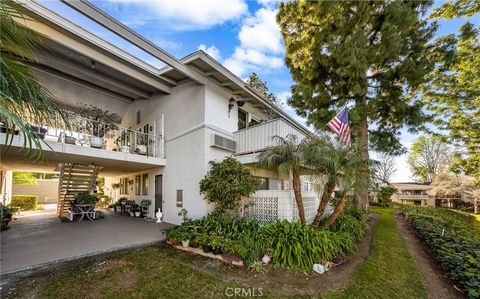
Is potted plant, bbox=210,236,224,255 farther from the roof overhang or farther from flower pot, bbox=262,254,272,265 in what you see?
the roof overhang

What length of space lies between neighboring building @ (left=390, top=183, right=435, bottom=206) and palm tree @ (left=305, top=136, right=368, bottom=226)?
35.9m

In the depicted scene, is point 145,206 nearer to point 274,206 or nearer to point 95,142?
point 95,142

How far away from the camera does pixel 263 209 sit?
769cm

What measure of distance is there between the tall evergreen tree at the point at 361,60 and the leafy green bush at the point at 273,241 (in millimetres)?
4616

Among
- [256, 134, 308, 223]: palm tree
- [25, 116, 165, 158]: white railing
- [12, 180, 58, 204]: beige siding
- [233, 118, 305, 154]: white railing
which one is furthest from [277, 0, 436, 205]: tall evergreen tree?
[12, 180, 58, 204]: beige siding

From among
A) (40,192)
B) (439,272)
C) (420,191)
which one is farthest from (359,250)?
(420,191)

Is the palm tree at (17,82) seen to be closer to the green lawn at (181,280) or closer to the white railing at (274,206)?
the green lawn at (181,280)

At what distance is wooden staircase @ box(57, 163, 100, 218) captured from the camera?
9594mm

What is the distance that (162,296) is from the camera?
3.82 m

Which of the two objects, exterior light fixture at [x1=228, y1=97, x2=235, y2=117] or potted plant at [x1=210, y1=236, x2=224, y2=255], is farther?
exterior light fixture at [x1=228, y1=97, x2=235, y2=117]

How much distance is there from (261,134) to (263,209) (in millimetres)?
2917

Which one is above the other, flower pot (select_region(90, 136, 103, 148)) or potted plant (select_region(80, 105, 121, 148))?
potted plant (select_region(80, 105, 121, 148))

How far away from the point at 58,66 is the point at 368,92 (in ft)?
48.8

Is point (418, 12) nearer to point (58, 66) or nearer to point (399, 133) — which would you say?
point (399, 133)
